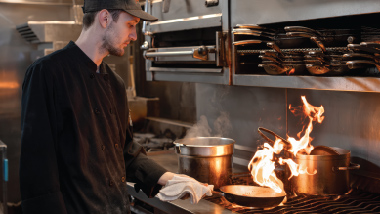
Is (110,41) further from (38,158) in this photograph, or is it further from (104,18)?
(38,158)

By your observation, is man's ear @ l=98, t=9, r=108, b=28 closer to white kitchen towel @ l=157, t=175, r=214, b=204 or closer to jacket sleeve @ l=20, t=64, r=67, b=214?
jacket sleeve @ l=20, t=64, r=67, b=214

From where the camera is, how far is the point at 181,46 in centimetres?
317

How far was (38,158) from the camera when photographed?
Answer: 1.78 meters

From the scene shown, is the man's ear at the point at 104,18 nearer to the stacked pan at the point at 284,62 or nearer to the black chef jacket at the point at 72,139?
the black chef jacket at the point at 72,139

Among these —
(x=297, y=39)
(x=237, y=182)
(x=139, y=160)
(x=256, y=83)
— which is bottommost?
(x=237, y=182)

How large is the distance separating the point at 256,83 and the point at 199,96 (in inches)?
46.2

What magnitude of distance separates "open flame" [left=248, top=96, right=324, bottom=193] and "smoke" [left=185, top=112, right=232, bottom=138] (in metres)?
0.60

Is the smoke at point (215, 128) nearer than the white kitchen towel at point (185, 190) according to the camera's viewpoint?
No

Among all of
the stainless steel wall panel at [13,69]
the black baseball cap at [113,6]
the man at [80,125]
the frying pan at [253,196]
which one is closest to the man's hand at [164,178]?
the man at [80,125]

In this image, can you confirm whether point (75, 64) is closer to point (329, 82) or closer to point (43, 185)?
point (43, 185)

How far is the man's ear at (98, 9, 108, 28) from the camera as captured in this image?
1.98 metres

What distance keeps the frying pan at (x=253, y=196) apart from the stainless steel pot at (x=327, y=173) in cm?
20

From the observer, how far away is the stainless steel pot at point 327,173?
219 cm

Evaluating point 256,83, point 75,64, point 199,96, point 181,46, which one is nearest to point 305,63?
point 256,83
